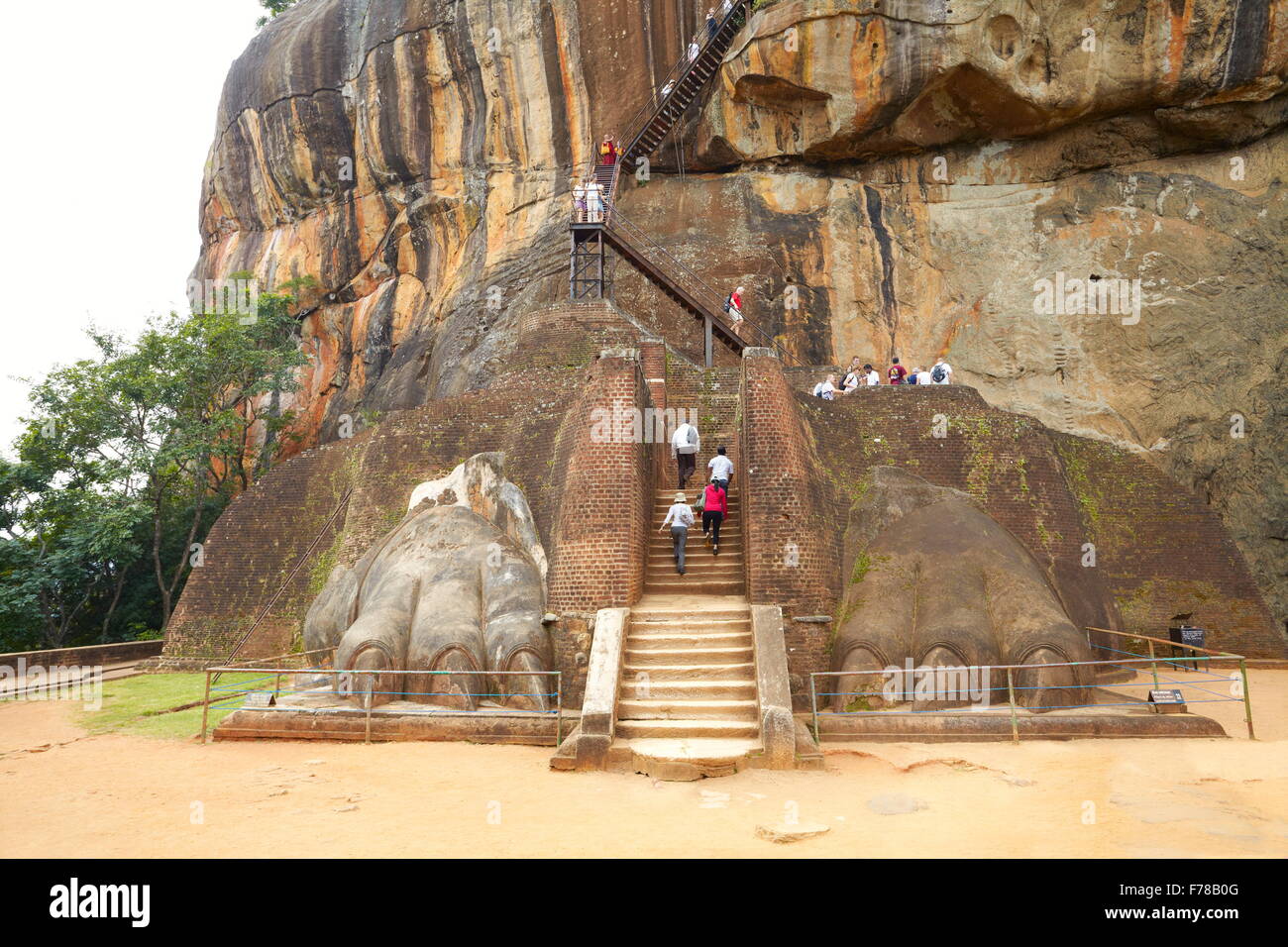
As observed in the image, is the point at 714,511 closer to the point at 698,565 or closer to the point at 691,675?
the point at 698,565

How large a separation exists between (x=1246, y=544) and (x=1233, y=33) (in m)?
11.6

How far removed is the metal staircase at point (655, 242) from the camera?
20.2 metres

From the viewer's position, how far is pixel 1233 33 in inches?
823

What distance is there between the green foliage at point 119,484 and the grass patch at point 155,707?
5848 millimetres

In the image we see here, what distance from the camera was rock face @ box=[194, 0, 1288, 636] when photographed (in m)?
21.6

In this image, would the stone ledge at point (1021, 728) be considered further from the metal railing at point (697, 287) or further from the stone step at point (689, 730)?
the metal railing at point (697, 287)

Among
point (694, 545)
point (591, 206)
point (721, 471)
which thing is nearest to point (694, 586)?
point (694, 545)

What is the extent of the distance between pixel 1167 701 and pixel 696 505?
6320mm

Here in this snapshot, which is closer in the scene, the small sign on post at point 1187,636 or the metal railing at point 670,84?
the small sign on post at point 1187,636

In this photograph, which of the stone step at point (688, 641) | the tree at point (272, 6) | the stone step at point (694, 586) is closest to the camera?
the stone step at point (688, 641)

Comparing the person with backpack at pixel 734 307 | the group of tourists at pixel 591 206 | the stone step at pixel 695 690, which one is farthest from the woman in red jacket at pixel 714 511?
the group of tourists at pixel 591 206

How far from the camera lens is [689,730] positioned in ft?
27.7

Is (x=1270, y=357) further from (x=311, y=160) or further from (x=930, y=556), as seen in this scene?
(x=311, y=160)

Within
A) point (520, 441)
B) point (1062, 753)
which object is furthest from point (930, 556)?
point (520, 441)
